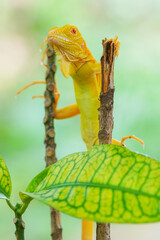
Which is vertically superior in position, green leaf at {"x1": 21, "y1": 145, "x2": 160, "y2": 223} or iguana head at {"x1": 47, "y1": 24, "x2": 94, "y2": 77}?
iguana head at {"x1": 47, "y1": 24, "x2": 94, "y2": 77}

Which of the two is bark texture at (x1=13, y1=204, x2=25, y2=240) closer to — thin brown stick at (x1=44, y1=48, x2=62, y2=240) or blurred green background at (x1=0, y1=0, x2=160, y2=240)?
thin brown stick at (x1=44, y1=48, x2=62, y2=240)

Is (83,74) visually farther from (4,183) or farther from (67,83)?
(67,83)

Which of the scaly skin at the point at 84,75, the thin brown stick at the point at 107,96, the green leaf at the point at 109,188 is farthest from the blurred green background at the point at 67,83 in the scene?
the green leaf at the point at 109,188

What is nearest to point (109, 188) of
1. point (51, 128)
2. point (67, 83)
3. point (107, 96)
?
point (107, 96)

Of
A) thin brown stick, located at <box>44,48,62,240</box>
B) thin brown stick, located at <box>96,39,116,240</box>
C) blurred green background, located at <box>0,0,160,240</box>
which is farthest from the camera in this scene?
blurred green background, located at <box>0,0,160,240</box>

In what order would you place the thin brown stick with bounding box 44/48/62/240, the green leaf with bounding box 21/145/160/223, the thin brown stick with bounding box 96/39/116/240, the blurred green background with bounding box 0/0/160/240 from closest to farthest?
the green leaf with bounding box 21/145/160/223 → the thin brown stick with bounding box 96/39/116/240 → the thin brown stick with bounding box 44/48/62/240 → the blurred green background with bounding box 0/0/160/240

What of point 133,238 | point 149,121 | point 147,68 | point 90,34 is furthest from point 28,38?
point 133,238

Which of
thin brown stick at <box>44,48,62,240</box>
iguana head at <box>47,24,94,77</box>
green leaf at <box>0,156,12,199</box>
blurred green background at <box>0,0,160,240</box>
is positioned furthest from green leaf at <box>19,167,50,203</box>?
blurred green background at <box>0,0,160,240</box>

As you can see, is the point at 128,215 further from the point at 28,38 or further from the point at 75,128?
the point at 28,38
